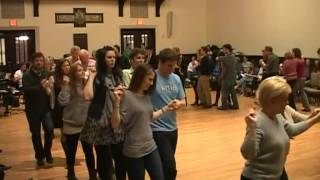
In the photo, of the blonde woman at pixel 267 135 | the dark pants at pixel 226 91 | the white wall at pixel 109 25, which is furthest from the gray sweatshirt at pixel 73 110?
the white wall at pixel 109 25

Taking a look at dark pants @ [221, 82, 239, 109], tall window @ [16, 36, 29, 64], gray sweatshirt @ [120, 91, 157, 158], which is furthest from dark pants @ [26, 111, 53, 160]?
tall window @ [16, 36, 29, 64]

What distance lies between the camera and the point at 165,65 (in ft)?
13.4

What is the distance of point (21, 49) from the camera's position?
53.1 feet

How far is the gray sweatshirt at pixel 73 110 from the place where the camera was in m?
5.13

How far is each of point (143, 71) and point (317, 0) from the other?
11.7 meters

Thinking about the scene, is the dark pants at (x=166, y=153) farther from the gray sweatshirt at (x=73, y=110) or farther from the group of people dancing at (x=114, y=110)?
the gray sweatshirt at (x=73, y=110)

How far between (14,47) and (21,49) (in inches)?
10.3

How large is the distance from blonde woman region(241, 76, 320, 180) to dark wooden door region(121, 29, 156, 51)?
1516cm

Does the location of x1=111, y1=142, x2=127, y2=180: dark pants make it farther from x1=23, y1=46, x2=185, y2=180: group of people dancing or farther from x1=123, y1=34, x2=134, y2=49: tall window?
x1=123, y1=34, x2=134, y2=49: tall window

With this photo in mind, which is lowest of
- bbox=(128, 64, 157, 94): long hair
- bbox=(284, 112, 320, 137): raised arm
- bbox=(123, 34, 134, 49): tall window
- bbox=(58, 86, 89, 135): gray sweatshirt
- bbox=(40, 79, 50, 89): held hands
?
bbox=(58, 86, 89, 135): gray sweatshirt

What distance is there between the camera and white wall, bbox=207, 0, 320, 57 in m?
14.4

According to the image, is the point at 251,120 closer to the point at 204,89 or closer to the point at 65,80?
the point at 65,80

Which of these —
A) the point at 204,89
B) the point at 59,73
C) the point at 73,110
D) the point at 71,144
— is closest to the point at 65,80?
the point at 59,73

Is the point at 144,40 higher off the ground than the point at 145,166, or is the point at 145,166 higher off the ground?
the point at 144,40
